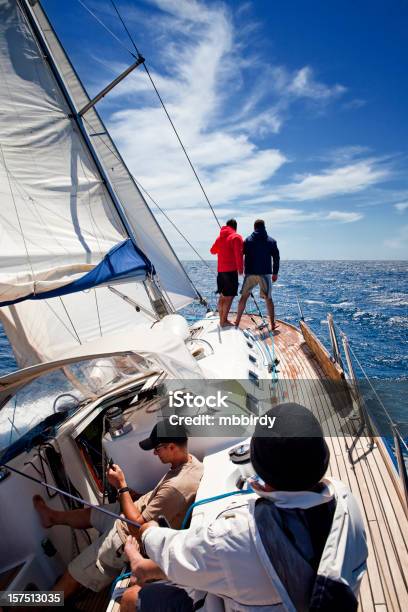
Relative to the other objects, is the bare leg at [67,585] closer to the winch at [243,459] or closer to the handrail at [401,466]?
the winch at [243,459]

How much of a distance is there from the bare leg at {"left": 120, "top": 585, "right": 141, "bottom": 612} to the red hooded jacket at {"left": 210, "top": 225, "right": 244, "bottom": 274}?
5.08 metres

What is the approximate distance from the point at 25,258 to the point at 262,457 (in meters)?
3.89

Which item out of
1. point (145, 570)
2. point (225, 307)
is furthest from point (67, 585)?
point (225, 307)

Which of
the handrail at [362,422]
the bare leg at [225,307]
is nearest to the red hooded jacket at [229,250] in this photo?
the bare leg at [225,307]

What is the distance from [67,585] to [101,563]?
19.2 inches

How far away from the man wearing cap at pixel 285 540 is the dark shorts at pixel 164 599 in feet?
2.11

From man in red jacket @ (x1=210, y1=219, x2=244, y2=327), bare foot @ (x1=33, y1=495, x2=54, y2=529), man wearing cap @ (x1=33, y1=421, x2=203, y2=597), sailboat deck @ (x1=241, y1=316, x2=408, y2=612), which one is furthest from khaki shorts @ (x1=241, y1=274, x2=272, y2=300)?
bare foot @ (x1=33, y1=495, x2=54, y2=529)

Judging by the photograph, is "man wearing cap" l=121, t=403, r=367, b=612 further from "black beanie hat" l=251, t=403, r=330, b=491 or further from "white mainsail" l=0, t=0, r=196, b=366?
"white mainsail" l=0, t=0, r=196, b=366

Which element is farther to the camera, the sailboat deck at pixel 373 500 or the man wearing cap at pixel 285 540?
the sailboat deck at pixel 373 500

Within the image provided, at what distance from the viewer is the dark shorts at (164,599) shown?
1.68 meters

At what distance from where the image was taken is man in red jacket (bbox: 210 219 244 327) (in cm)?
624

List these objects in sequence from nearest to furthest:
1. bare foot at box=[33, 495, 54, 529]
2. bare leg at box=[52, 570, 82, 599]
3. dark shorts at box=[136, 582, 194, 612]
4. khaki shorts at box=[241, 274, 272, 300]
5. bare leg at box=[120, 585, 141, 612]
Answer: dark shorts at box=[136, 582, 194, 612] → bare leg at box=[120, 585, 141, 612] → bare leg at box=[52, 570, 82, 599] → bare foot at box=[33, 495, 54, 529] → khaki shorts at box=[241, 274, 272, 300]

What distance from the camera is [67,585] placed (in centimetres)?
253

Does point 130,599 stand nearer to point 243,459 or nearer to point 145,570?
point 145,570
